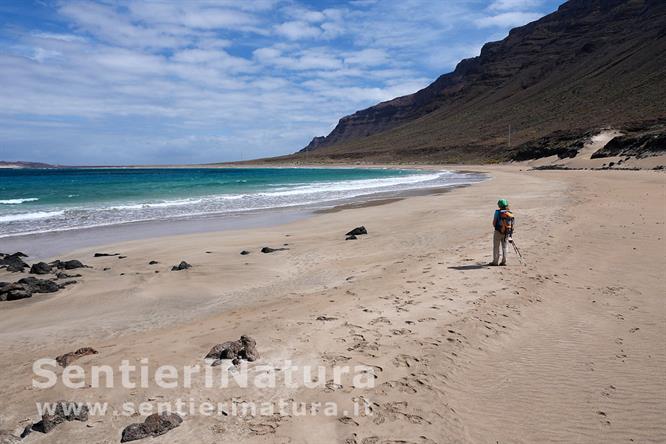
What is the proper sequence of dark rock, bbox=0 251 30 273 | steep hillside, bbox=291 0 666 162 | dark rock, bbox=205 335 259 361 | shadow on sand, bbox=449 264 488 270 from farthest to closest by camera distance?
steep hillside, bbox=291 0 666 162, dark rock, bbox=0 251 30 273, shadow on sand, bbox=449 264 488 270, dark rock, bbox=205 335 259 361

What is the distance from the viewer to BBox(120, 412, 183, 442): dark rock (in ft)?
11.0

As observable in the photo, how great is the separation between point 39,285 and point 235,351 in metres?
5.08

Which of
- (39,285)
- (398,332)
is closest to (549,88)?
(398,332)

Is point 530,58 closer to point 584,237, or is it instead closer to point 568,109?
point 568,109

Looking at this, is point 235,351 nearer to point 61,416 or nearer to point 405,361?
point 61,416

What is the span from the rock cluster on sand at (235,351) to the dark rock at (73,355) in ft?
4.29

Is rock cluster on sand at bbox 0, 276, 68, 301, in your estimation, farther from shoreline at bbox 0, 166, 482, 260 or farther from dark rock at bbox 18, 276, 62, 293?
shoreline at bbox 0, 166, 482, 260

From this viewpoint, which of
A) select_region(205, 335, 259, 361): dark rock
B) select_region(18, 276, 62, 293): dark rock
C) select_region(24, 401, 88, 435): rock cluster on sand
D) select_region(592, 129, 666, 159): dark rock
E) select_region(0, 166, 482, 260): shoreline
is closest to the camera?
select_region(24, 401, 88, 435): rock cluster on sand

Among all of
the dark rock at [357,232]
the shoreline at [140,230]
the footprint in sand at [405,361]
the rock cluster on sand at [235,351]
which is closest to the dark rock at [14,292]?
the shoreline at [140,230]

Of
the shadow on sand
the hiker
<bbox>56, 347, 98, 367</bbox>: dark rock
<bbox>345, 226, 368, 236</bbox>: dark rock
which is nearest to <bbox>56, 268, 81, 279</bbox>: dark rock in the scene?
<bbox>56, 347, 98, 367</bbox>: dark rock

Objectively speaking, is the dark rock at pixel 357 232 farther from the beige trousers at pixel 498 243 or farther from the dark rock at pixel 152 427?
the dark rock at pixel 152 427

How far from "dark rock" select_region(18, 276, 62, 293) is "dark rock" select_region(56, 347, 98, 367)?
3407 millimetres

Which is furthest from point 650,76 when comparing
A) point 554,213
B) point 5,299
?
point 5,299

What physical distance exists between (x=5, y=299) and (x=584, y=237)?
37.2ft
